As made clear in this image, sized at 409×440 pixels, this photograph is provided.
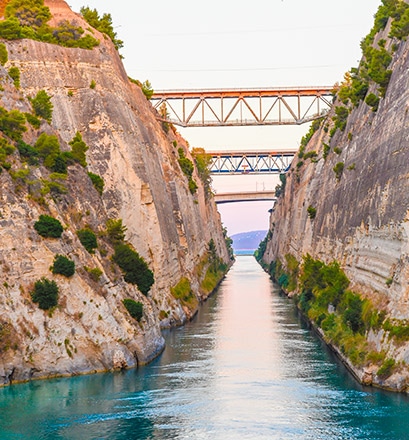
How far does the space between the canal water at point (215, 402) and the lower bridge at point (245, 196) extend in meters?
119

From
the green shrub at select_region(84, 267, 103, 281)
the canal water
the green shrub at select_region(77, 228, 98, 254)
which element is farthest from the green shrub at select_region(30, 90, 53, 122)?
the canal water

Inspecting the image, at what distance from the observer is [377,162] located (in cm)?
4338

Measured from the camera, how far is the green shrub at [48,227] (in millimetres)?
35688

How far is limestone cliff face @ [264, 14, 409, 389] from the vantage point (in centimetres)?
3334

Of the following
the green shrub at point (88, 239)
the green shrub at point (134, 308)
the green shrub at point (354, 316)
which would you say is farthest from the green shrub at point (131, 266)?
the green shrub at point (354, 316)

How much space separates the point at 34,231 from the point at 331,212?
103 feet

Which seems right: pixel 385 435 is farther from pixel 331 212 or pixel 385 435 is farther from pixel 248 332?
pixel 331 212

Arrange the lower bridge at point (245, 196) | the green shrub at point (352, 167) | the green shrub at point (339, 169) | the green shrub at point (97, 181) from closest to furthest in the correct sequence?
the green shrub at point (97, 181), the green shrub at point (352, 167), the green shrub at point (339, 169), the lower bridge at point (245, 196)

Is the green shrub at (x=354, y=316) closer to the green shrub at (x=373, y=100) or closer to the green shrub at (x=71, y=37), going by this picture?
the green shrub at (x=373, y=100)

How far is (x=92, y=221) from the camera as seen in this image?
145ft

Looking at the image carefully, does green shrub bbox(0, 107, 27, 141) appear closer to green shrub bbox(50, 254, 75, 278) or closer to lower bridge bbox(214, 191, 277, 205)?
green shrub bbox(50, 254, 75, 278)

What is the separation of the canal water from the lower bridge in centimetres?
11941

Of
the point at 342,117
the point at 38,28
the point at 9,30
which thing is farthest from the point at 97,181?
the point at 342,117

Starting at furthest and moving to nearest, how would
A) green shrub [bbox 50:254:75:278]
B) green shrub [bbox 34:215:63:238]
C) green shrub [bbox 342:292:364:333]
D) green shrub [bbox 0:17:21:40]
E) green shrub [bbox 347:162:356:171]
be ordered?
green shrub [bbox 0:17:21:40] → green shrub [bbox 347:162:356:171] → green shrub [bbox 342:292:364:333] → green shrub [bbox 34:215:63:238] → green shrub [bbox 50:254:75:278]
